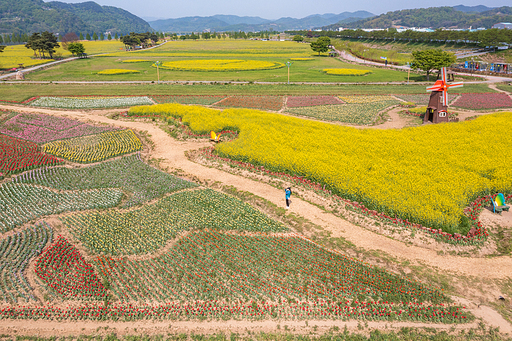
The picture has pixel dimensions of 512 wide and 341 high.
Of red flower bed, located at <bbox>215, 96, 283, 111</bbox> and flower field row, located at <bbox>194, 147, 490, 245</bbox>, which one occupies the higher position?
red flower bed, located at <bbox>215, 96, 283, 111</bbox>

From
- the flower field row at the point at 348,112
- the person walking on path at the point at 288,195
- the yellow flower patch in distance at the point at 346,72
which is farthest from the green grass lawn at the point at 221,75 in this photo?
the person walking on path at the point at 288,195

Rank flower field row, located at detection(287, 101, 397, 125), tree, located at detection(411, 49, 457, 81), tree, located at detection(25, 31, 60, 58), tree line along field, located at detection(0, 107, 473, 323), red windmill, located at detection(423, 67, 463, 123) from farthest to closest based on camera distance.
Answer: tree, located at detection(25, 31, 60, 58), tree, located at detection(411, 49, 457, 81), flower field row, located at detection(287, 101, 397, 125), red windmill, located at detection(423, 67, 463, 123), tree line along field, located at detection(0, 107, 473, 323)

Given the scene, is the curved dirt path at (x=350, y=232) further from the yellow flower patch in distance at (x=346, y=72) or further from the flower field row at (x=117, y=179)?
the yellow flower patch in distance at (x=346, y=72)

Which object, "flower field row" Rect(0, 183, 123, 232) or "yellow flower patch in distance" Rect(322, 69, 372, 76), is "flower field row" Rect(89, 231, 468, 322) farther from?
"yellow flower patch in distance" Rect(322, 69, 372, 76)

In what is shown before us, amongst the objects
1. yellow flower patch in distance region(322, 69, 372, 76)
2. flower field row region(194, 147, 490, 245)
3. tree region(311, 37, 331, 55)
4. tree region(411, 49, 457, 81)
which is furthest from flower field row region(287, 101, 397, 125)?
tree region(311, 37, 331, 55)

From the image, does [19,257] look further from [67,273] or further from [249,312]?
[249,312]

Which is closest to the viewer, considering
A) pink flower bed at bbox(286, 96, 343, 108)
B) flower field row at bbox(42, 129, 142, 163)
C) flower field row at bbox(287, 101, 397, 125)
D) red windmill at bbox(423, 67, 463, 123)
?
flower field row at bbox(42, 129, 142, 163)
